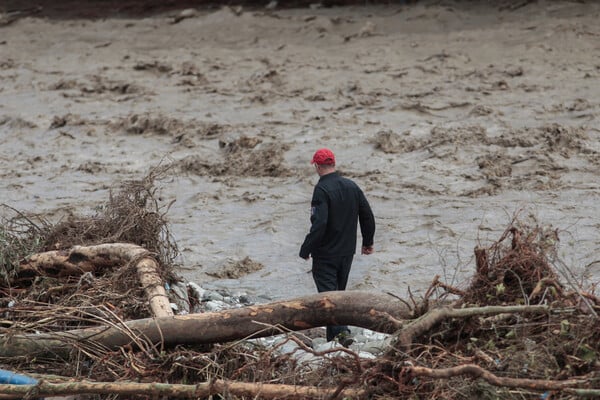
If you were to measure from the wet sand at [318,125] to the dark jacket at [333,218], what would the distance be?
2.83 feet

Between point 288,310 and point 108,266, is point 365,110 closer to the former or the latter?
point 108,266

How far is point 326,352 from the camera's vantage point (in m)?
5.29

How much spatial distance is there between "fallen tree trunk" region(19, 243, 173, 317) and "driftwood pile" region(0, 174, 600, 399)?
0.03m

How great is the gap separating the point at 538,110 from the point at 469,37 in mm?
2833

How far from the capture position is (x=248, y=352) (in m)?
5.91

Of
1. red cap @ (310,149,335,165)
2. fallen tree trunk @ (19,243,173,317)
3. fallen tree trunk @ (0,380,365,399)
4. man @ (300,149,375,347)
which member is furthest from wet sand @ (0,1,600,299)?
fallen tree trunk @ (0,380,365,399)

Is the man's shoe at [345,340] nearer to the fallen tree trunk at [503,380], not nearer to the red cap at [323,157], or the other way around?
the red cap at [323,157]

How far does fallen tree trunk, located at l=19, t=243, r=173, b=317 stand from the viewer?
22.8 ft

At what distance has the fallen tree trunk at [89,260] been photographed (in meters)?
6.95

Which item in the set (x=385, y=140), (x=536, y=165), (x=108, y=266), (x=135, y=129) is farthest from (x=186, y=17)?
(x=108, y=266)

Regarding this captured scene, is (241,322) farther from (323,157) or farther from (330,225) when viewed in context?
(323,157)

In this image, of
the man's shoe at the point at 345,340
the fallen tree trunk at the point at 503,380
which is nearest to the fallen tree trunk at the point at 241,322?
the man's shoe at the point at 345,340

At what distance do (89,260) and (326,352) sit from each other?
263 cm

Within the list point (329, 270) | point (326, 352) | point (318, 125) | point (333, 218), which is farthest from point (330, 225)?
point (318, 125)
